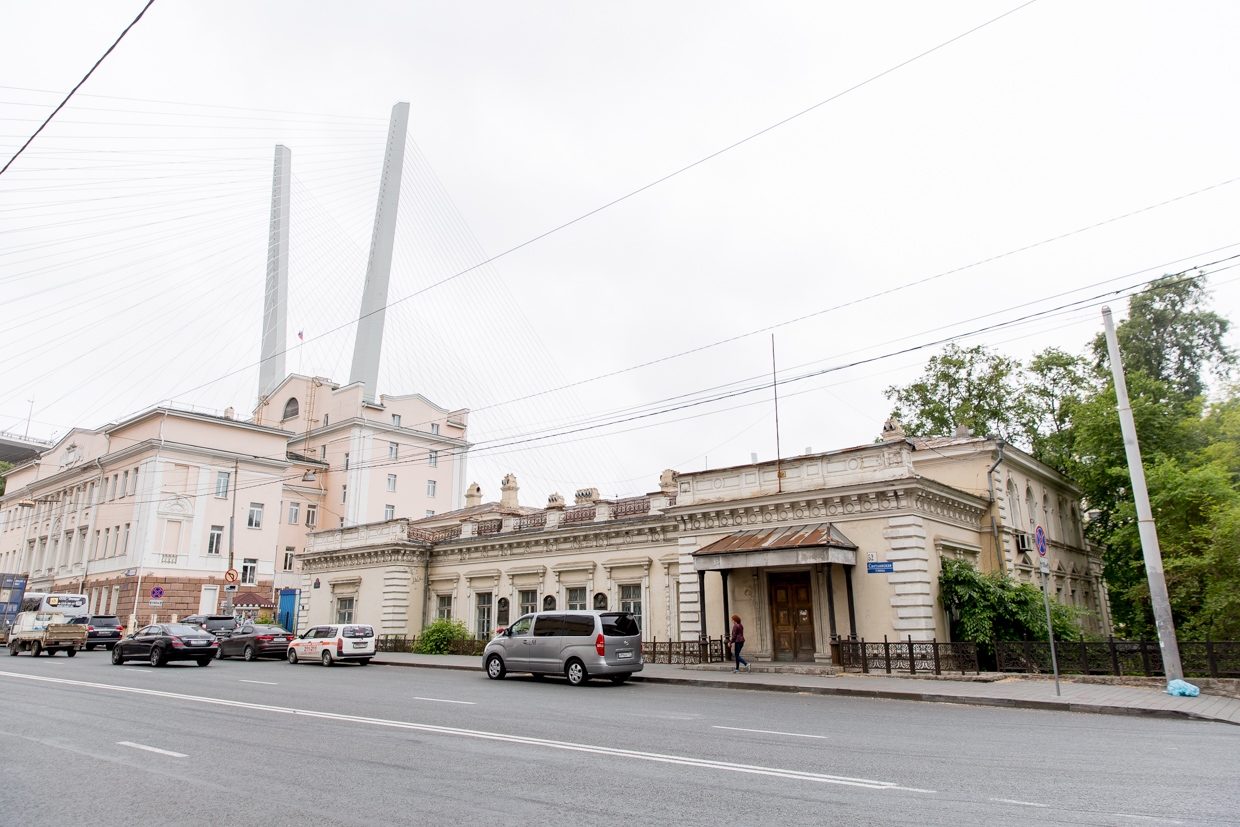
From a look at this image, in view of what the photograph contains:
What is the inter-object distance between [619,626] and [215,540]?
41.8 m

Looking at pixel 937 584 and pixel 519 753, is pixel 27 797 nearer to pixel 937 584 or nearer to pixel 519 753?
pixel 519 753

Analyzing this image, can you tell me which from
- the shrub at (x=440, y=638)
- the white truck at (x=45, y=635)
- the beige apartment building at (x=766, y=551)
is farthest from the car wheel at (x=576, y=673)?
the white truck at (x=45, y=635)

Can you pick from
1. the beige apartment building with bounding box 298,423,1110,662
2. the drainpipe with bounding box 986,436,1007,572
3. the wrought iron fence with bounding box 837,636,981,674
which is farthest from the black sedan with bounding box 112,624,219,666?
the drainpipe with bounding box 986,436,1007,572

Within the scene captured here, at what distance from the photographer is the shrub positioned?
31922mm

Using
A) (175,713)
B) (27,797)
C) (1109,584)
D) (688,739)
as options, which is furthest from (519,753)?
(1109,584)

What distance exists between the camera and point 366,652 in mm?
27391

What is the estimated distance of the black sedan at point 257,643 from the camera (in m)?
30.0

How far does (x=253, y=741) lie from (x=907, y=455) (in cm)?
1761

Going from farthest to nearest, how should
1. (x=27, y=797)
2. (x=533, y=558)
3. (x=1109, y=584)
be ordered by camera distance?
(x=1109, y=584) → (x=533, y=558) → (x=27, y=797)

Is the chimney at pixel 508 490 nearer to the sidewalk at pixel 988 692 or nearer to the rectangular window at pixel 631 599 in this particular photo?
the rectangular window at pixel 631 599

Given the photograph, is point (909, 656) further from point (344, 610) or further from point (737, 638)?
point (344, 610)

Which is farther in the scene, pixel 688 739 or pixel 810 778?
pixel 688 739

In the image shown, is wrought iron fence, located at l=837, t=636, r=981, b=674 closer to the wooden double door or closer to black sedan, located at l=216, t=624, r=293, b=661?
the wooden double door

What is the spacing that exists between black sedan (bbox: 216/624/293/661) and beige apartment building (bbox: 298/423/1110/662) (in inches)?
199
